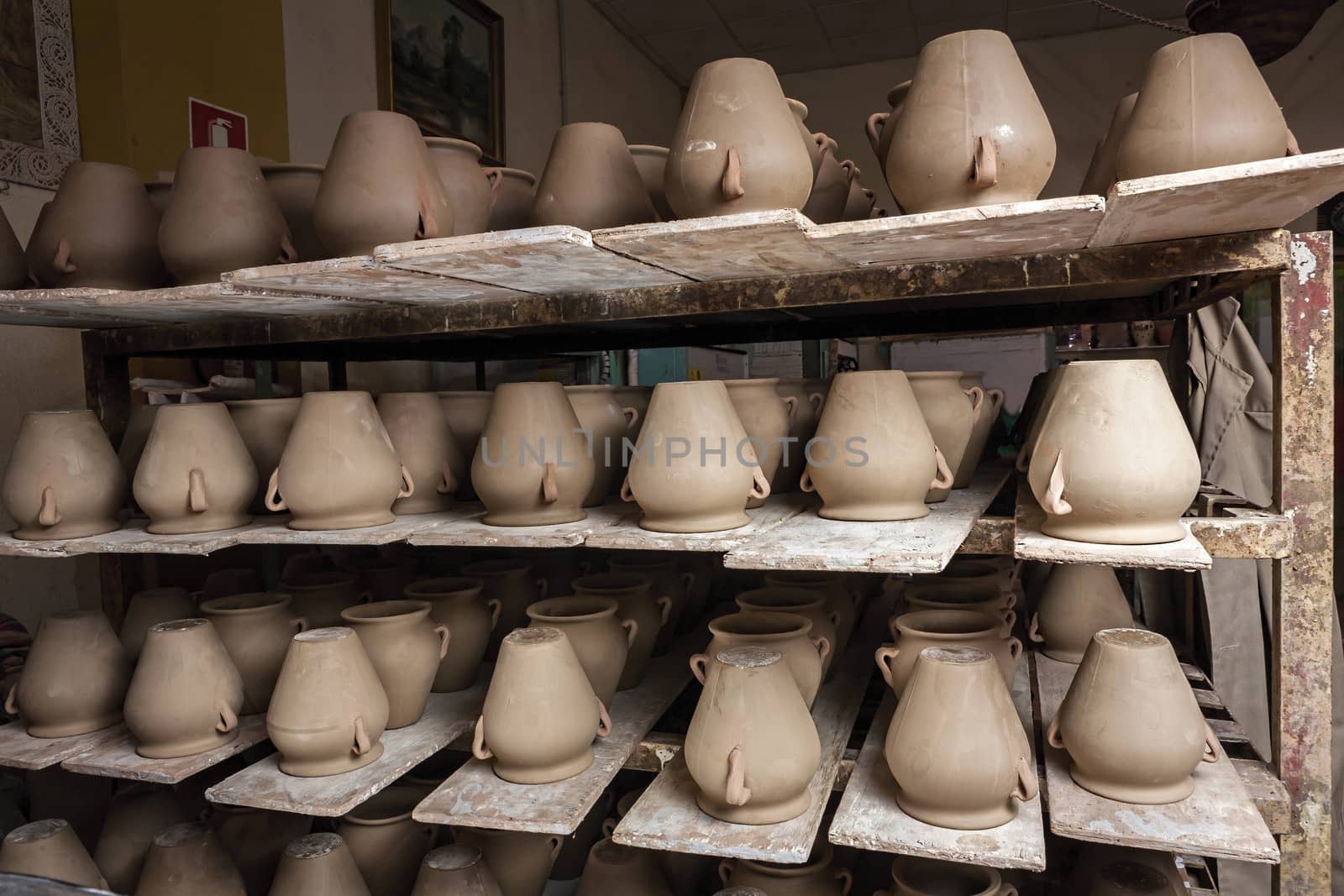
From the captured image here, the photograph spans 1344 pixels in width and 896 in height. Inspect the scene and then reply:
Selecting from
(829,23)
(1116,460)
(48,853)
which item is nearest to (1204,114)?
(1116,460)

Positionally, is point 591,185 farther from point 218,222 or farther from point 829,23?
point 829,23

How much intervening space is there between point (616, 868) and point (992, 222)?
115 cm

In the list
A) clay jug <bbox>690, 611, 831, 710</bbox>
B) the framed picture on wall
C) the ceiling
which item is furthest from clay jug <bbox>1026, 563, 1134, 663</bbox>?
the ceiling

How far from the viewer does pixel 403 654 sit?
5.11ft

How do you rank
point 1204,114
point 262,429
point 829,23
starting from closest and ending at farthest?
1. point 1204,114
2. point 262,429
3. point 829,23

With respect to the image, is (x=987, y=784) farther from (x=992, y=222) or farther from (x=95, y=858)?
(x=95, y=858)

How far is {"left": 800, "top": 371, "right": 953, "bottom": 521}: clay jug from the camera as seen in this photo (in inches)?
52.5

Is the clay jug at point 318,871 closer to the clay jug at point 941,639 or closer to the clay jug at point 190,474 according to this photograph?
the clay jug at point 190,474

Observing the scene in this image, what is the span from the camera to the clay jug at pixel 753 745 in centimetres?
124

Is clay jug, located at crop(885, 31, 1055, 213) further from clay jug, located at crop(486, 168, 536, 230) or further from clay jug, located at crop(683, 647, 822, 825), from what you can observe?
clay jug, located at crop(486, 168, 536, 230)

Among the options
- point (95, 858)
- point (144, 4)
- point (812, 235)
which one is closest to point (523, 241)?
point (812, 235)

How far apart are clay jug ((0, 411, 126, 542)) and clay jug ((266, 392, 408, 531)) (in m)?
0.39

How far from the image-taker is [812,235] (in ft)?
3.61

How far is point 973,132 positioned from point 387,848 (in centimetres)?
155
